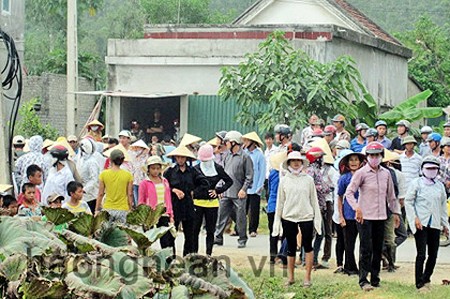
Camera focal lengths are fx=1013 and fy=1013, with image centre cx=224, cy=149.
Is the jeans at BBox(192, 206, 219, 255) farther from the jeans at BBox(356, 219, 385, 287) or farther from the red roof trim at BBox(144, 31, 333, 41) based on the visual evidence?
the red roof trim at BBox(144, 31, 333, 41)

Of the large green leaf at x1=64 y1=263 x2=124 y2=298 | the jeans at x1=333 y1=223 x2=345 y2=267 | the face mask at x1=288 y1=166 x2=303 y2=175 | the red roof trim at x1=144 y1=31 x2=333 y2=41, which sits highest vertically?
the red roof trim at x1=144 y1=31 x2=333 y2=41

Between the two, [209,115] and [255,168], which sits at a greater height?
[209,115]

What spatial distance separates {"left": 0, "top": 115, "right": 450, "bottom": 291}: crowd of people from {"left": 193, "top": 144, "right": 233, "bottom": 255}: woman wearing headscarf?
0.02 meters

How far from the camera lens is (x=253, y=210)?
1673cm

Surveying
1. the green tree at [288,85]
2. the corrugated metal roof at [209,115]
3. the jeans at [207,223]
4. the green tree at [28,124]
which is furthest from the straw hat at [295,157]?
the green tree at [28,124]

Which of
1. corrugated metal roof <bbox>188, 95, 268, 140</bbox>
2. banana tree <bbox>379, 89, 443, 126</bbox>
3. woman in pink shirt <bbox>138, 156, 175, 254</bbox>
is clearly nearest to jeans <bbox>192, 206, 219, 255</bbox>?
woman in pink shirt <bbox>138, 156, 175, 254</bbox>

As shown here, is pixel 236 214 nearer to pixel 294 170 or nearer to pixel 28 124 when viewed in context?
pixel 294 170

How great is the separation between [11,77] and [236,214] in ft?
Result: 13.2

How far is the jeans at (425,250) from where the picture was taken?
39.3ft

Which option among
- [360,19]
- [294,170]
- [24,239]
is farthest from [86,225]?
[360,19]

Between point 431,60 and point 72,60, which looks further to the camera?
point 431,60

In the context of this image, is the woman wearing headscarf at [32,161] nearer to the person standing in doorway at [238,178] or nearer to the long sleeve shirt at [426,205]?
the person standing in doorway at [238,178]

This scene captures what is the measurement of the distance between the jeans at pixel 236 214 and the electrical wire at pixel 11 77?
135 inches

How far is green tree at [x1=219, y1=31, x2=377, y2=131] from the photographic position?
806 inches
